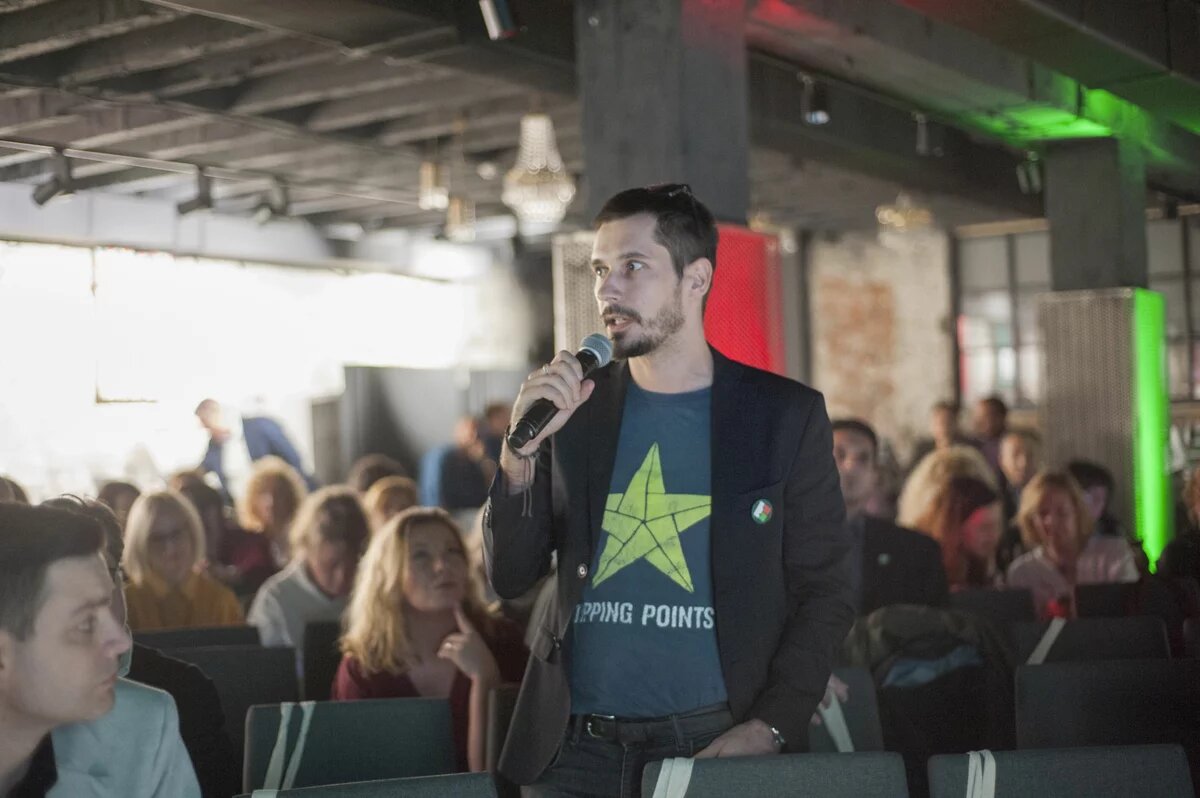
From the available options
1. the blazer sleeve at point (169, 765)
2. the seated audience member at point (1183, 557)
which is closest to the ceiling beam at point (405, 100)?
the seated audience member at point (1183, 557)

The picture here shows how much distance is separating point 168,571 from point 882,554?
2551mm

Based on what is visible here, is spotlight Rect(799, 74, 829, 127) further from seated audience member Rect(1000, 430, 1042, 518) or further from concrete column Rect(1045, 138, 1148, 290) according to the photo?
concrete column Rect(1045, 138, 1148, 290)

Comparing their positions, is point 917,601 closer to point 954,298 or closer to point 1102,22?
point 1102,22

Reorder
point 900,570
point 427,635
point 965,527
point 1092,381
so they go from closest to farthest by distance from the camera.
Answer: point 427,635, point 900,570, point 965,527, point 1092,381

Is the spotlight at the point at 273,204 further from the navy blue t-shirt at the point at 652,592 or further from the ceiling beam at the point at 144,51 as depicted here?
the navy blue t-shirt at the point at 652,592

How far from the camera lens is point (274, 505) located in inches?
273

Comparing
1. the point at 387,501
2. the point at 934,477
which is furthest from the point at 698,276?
the point at 387,501

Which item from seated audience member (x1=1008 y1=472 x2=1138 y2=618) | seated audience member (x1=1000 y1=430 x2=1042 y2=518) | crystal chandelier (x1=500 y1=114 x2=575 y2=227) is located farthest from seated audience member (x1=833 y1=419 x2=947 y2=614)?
seated audience member (x1=1000 y1=430 x2=1042 y2=518)

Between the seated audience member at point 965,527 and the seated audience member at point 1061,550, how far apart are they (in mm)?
Result: 138

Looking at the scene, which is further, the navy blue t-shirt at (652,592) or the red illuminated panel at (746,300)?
the red illuminated panel at (746,300)

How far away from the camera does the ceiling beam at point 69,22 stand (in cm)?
631

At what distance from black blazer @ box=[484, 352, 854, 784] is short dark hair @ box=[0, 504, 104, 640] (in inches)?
25.9

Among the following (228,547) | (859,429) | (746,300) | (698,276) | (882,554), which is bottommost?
(228,547)

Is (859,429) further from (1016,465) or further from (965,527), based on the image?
(1016,465)
